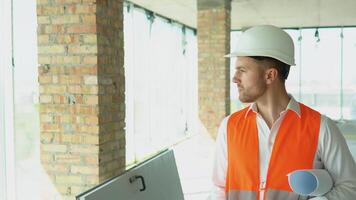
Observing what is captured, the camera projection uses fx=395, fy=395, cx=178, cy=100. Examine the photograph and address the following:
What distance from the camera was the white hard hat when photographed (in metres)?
1.59

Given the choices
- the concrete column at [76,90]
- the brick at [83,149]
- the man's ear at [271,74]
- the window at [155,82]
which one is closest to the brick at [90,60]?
the concrete column at [76,90]

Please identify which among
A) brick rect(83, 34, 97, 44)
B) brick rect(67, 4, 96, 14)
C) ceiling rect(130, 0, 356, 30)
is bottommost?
brick rect(83, 34, 97, 44)

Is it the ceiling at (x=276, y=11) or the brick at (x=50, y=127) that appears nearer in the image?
the brick at (x=50, y=127)

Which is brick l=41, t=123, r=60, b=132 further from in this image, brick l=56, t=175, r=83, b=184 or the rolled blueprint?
the rolled blueprint

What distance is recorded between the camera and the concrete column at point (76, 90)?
9.59 ft

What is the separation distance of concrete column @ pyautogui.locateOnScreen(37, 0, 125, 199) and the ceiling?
14.3 feet

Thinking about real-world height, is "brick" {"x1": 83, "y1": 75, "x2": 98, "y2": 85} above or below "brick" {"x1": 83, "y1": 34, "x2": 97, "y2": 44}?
below

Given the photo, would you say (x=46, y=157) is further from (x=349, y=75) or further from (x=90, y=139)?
(x=349, y=75)

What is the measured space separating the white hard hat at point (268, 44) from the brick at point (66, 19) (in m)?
1.71

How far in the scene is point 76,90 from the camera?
297 cm

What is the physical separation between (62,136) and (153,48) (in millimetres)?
5435

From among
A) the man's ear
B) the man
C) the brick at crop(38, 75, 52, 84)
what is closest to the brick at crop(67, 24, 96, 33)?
the brick at crop(38, 75, 52, 84)

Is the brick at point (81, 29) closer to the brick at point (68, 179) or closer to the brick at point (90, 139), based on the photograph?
the brick at point (90, 139)

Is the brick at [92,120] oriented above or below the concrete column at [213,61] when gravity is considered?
below
